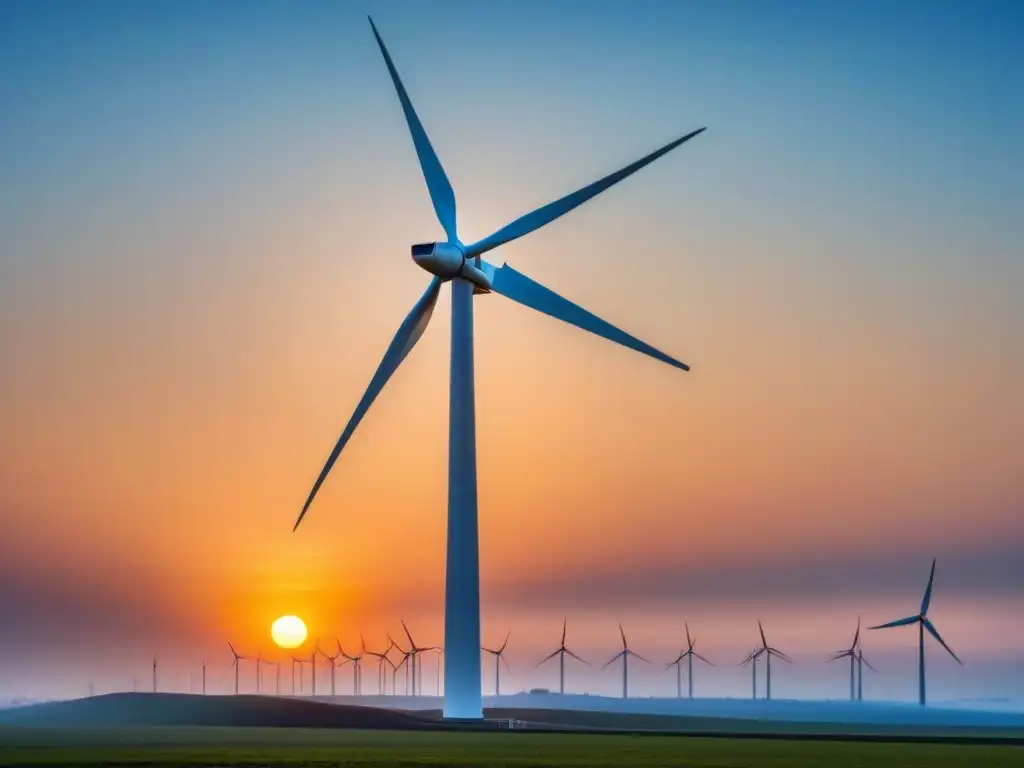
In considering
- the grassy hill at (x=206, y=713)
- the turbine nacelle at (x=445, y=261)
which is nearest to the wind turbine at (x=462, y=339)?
the turbine nacelle at (x=445, y=261)

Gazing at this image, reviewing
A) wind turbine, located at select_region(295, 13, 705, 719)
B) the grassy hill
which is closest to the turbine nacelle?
wind turbine, located at select_region(295, 13, 705, 719)

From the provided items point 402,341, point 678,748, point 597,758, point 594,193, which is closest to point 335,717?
point 402,341

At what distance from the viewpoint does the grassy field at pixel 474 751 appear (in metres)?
52.8

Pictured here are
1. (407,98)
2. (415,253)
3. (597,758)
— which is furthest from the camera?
(407,98)

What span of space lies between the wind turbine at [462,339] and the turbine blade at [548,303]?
55 millimetres

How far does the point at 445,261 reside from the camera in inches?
3344

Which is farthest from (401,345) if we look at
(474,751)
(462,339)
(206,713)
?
(206,713)

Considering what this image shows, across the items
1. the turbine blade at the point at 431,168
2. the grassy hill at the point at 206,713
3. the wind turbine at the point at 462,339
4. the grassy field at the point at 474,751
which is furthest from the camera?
the grassy hill at the point at 206,713

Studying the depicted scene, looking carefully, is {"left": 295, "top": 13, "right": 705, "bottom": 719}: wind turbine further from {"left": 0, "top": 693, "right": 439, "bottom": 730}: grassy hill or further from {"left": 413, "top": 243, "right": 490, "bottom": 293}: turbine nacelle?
{"left": 0, "top": 693, "right": 439, "bottom": 730}: grassy hill

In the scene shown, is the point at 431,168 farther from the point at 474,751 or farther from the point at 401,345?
the point at 474,751

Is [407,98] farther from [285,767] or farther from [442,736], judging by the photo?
[285,767]

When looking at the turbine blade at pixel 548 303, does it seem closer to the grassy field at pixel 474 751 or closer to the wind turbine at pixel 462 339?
the wind turbine at pixel 462 339

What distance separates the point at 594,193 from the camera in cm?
8912

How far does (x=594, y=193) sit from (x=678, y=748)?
35.4 meters
